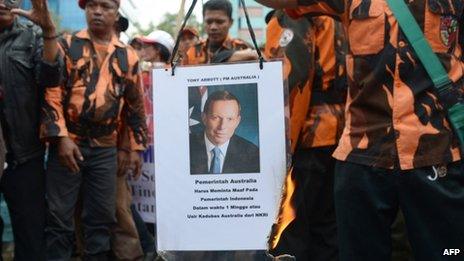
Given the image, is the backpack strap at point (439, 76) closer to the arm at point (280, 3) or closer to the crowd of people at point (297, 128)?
the crowd of people at point (297, 128)

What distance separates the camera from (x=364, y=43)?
2539 millimetres

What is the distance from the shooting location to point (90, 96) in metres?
4.79

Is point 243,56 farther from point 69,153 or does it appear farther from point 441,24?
point 441,24

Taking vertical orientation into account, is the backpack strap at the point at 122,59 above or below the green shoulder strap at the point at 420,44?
above

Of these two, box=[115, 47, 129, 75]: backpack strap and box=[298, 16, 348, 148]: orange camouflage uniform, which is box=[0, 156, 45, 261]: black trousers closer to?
box=[115, 47, 129, 75]: backpack strap

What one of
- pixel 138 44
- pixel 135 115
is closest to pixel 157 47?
pixel 138 44

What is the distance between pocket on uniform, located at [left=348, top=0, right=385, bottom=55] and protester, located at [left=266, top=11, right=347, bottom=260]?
1.31 metres

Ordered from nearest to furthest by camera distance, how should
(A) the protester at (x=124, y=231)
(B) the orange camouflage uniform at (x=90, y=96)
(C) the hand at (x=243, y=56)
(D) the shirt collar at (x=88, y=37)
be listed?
1. (C) the hand at (x=243, y=56)
2. (B) the orange camouflage uniform at (x=90, y=96)
3. (D) the shirt collar at (x=88, y=37)
4. (A) the protester at (x=124, y=231)

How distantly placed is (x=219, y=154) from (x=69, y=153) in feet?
7.11

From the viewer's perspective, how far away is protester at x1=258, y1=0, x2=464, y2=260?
240cm

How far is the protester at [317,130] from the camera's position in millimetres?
3926

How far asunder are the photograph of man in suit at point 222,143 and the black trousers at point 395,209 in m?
0.37

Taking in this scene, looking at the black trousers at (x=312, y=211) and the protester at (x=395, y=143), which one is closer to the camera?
the protester at (x=395, y=143)

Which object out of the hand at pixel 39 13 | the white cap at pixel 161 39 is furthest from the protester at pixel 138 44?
the hand at pixel 39 13
